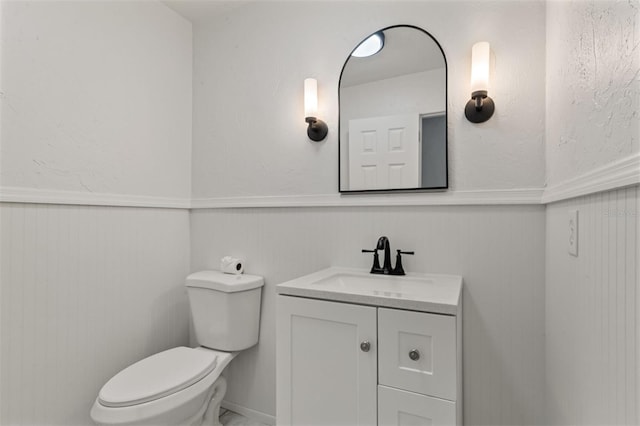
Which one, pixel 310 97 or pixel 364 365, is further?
pixel 310 97

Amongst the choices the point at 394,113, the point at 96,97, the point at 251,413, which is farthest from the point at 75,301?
the point at 394,113

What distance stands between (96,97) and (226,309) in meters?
1.15

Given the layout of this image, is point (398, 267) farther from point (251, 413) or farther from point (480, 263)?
point (251, 413)

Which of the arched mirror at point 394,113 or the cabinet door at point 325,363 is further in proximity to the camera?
the arched mirror at point 394,113

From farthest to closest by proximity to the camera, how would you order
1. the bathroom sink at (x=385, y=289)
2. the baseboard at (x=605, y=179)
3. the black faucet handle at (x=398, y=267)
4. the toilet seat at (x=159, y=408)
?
the black faucet handle at (x=398, y=267) < the toilet seat at (x=159, y=408) < the bathroom sink at (x=385, y=289) < the baseboard at (x=605, y=179)

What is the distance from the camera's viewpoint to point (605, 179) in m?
0.64

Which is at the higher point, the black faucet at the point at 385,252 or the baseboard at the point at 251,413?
the black faucet at the point at 385,252

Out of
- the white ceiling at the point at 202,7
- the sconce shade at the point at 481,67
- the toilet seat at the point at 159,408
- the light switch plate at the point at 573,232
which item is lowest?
the toilet seat at the point at 159,408

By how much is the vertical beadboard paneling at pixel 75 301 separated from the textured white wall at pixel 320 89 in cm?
49

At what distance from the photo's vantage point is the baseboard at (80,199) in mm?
1202

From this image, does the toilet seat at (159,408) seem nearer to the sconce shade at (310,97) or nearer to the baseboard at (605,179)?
the sconce shade at (310,97)

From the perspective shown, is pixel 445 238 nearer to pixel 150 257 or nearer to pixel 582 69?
pixel 582 69

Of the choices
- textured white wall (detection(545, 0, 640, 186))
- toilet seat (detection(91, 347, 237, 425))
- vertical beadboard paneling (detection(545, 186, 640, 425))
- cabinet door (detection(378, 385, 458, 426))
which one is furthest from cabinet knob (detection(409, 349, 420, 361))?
toilet seat (detection(91, 347, 237, 425))

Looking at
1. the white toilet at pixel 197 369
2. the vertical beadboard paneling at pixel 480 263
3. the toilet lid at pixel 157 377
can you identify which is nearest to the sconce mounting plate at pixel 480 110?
the vertical beadboard paneling at pixel 480 263
